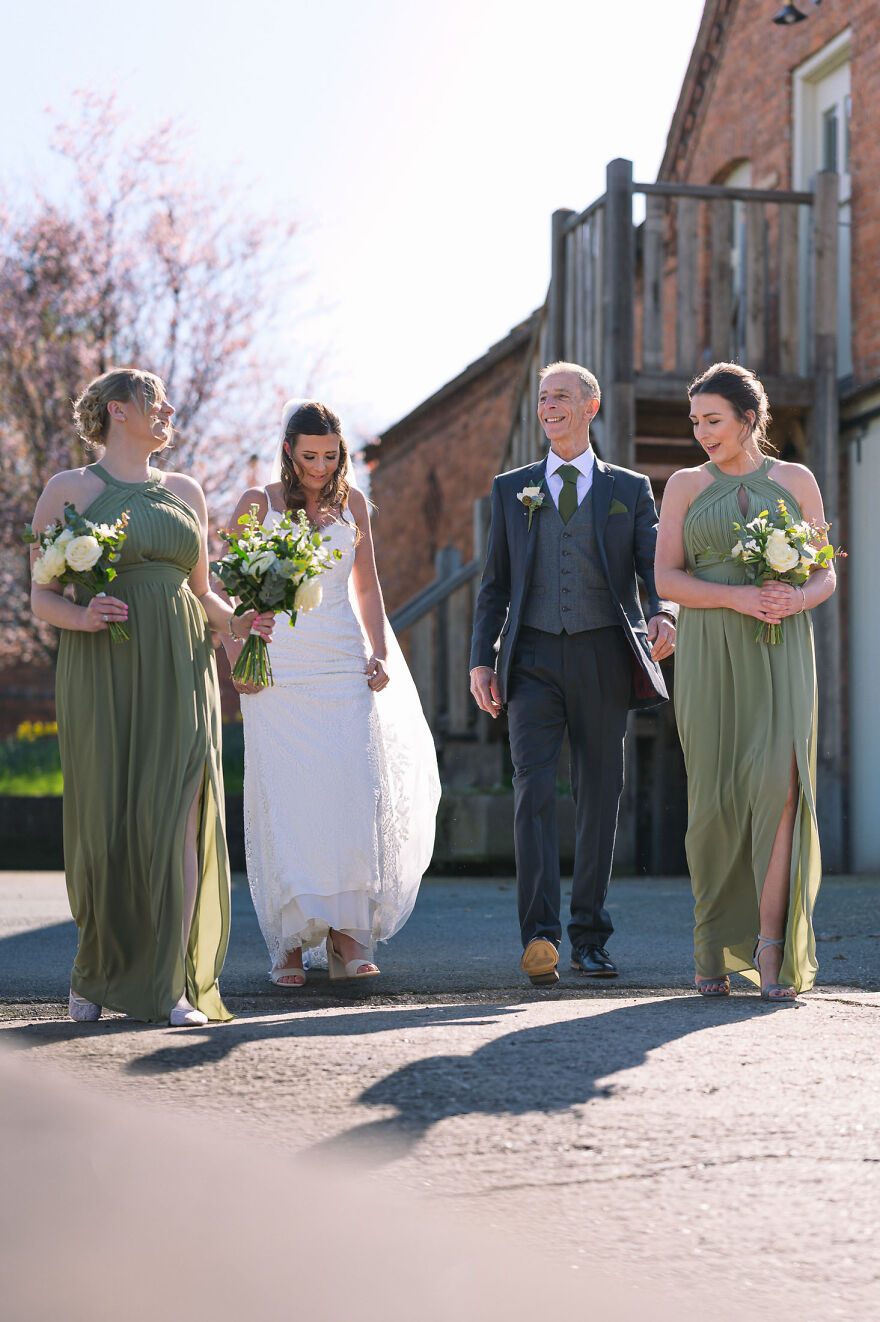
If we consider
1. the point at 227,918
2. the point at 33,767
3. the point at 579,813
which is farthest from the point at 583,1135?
the point at 33,767

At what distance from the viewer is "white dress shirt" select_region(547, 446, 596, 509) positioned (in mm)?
6066

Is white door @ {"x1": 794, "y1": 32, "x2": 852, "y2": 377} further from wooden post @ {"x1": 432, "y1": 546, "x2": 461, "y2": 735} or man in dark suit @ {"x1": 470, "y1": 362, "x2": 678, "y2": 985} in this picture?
man in dark suit @ {"x1": 470, "y1": 362, "x2": 678, "y2": 985}

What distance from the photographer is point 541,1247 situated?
2797mm

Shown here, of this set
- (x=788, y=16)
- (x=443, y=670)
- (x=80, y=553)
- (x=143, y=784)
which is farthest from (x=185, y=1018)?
(x=788, y=16)

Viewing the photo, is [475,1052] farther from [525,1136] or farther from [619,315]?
[619,315]

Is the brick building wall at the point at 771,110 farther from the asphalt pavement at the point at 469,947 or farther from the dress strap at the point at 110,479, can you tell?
the dress strap at the point at 110,479

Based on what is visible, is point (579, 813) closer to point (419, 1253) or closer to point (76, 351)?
point (419, 1253)

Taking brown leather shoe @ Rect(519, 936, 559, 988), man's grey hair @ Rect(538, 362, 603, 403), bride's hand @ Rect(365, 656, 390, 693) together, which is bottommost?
brown leather shoe @ Rect(519, 936, 559, 988)

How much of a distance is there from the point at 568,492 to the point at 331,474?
876mm

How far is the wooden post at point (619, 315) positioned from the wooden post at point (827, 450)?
5.24 feet

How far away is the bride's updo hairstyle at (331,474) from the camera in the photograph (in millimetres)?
6023

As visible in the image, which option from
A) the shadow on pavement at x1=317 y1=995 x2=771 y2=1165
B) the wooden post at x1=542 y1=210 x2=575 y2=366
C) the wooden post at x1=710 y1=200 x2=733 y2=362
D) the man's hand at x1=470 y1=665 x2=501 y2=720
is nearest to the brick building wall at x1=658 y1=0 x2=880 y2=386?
the wooden post at x1=710 y1=200 x2=733 y2=362

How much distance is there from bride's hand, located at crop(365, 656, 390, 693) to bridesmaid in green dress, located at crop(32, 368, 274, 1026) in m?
1.09

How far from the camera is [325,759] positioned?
20.0 ft
